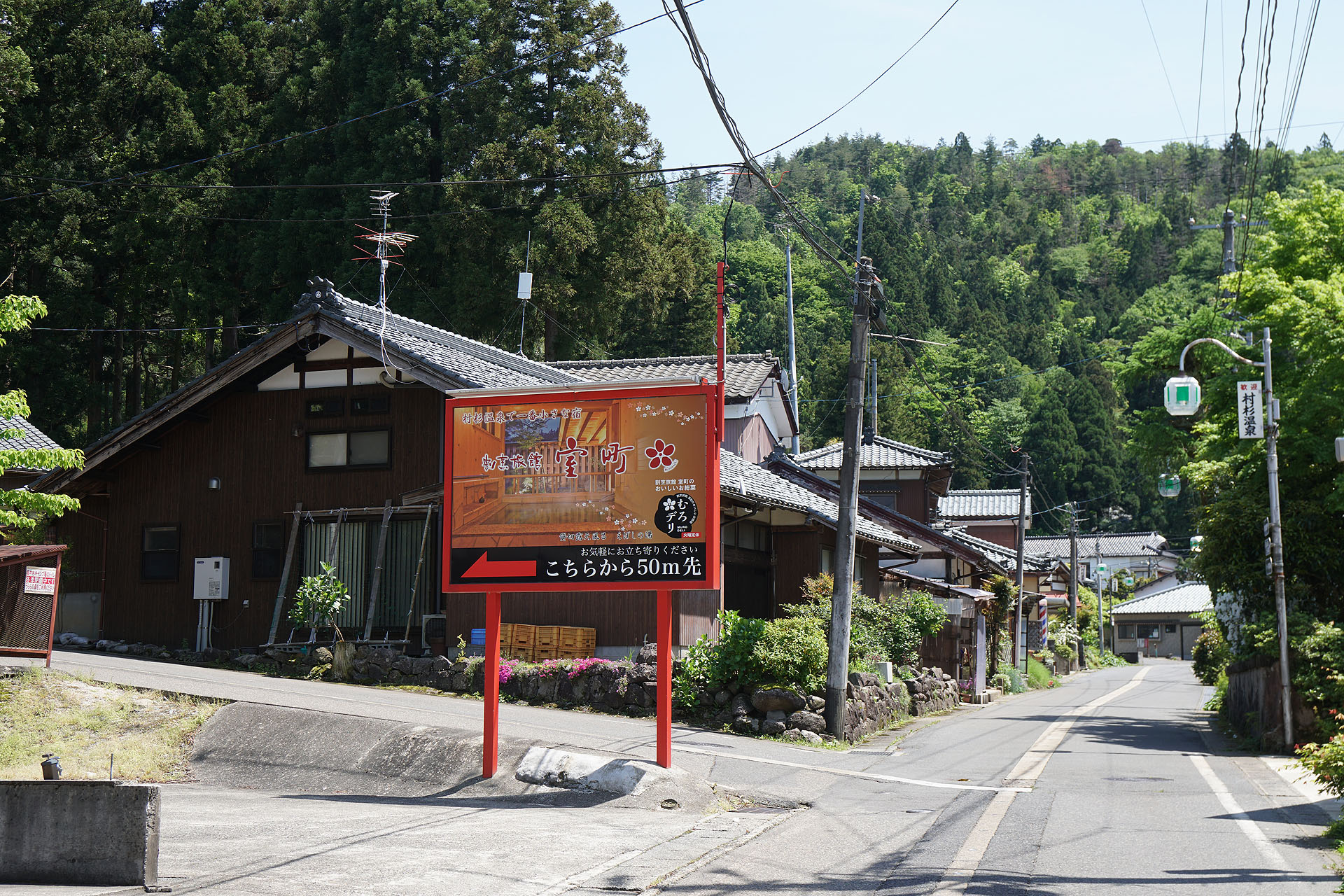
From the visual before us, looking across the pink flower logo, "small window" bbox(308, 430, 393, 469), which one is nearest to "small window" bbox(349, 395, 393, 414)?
"small window" bbox(308, 430, 393, 469)

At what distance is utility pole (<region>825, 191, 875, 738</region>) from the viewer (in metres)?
17.2

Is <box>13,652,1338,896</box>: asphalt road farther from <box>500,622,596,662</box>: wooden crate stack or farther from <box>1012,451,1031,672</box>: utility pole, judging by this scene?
<box>1012,451,1031,672</box>: utility pole

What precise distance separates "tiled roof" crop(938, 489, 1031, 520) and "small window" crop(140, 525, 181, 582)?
39.8 m

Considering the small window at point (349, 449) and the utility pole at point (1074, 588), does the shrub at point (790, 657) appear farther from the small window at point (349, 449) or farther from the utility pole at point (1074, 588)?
the utility pole at point (1074, 588)

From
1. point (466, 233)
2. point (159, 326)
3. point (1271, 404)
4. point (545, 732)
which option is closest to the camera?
point (545, 732)

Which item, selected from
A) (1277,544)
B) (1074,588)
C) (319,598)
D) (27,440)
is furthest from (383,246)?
(1074,588)

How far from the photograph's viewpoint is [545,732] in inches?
577

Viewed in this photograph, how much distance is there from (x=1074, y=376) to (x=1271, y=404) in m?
66.9

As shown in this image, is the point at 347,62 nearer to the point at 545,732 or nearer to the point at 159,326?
the point at 159,326

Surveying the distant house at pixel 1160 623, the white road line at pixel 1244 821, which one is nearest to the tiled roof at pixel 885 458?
the white road line at pixel 1244 821

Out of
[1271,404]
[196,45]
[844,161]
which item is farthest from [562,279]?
[844,161]

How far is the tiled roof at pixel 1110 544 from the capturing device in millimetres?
86125

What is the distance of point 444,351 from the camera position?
74.2ft

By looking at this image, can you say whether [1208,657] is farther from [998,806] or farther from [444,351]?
[998,806]
